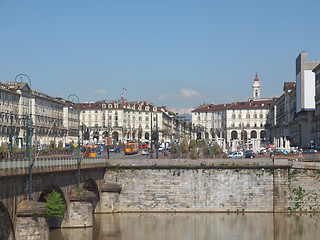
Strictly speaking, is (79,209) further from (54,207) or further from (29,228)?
(29,228)

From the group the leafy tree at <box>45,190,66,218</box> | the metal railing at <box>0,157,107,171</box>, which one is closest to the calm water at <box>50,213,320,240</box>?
the metal railing at <box>0,157,107,171</box>

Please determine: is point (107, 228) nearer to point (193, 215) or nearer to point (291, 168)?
point (193, 215)

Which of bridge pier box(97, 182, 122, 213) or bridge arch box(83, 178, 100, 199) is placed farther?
bridge pier box(97, 182, 122, 213)

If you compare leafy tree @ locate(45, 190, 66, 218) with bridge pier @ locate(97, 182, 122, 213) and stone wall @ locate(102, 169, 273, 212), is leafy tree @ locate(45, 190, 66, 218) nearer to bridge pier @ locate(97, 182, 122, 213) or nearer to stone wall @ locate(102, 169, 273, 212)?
bridge pier @ locate(97, 182, 122, 213)

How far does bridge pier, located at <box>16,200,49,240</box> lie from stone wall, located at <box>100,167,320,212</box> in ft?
89.8

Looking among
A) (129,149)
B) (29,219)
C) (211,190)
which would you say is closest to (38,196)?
(29,219)

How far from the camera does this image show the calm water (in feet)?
199

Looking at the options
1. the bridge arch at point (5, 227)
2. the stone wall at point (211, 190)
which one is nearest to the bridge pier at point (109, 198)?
the stone wall at point (211, 190)

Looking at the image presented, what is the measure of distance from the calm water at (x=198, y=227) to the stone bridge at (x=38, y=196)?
1952 millimetres

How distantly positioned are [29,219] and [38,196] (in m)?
5.17

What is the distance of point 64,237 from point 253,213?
24.1 meters

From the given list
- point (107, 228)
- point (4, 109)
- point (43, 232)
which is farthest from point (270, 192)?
point (4, 109)

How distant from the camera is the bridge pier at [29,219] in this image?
45688mm

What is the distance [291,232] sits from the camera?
207ft
